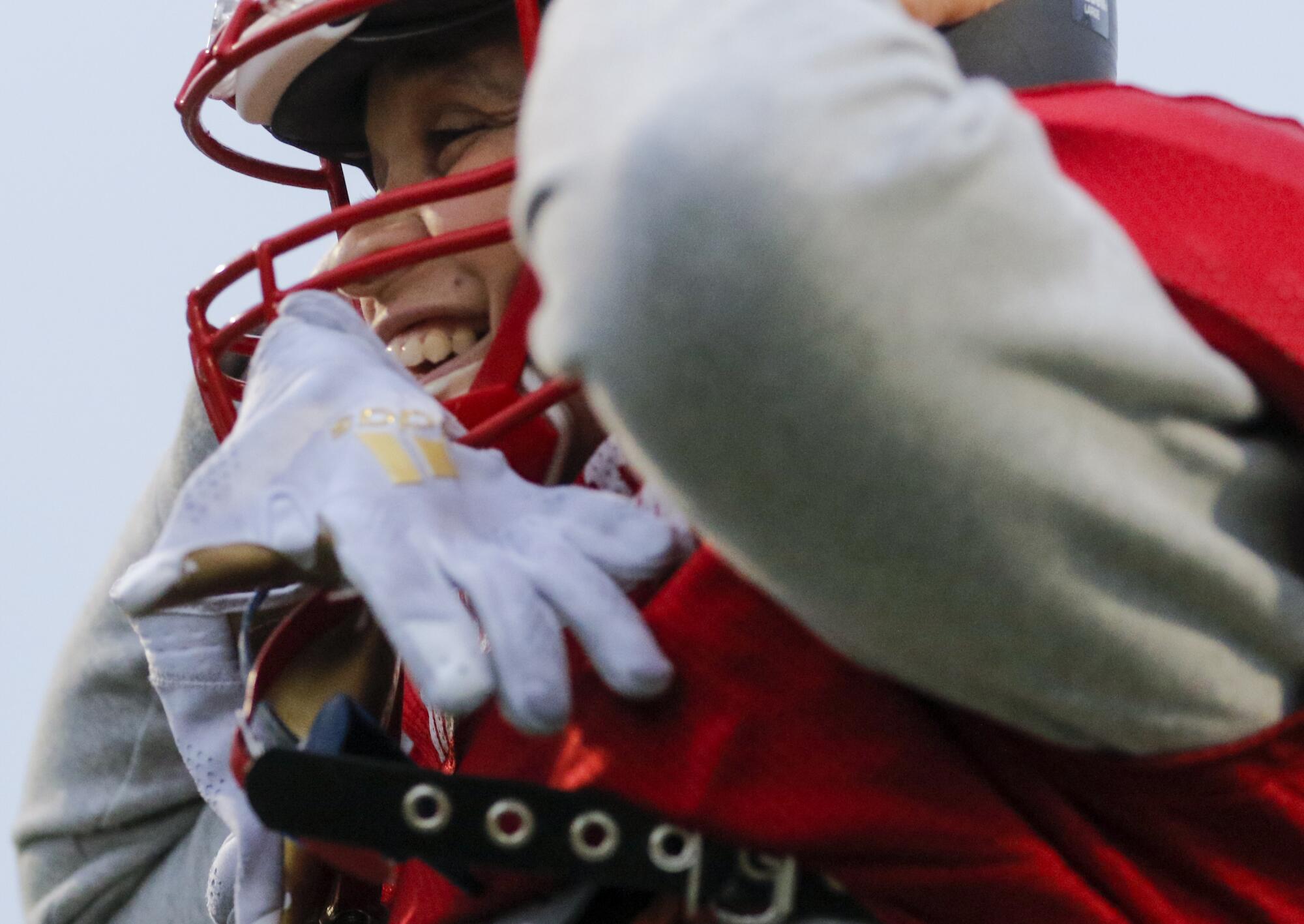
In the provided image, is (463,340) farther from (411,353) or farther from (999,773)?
(999,773)

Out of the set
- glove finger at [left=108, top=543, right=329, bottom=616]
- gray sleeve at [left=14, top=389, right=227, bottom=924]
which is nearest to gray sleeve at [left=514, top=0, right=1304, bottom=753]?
glove finger at [left=108, top=543, right=329, bottom=616]

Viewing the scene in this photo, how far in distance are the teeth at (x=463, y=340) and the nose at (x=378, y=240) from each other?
0.05 meters

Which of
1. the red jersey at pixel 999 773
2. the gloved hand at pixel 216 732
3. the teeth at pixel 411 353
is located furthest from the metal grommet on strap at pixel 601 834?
the teeth at pixel 411 353

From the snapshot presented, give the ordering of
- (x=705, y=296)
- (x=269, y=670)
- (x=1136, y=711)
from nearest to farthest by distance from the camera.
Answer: (x=705, y=296) < (x=1136, y=711) < (x=269, y=670)

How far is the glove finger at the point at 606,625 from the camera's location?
1.72 ft

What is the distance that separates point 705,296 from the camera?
1.12 feet

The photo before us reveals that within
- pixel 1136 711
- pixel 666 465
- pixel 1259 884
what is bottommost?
pixel 1259 884

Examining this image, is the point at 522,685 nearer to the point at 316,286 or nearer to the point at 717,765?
the point at 717,765

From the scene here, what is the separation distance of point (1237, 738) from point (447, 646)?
0.87 ft

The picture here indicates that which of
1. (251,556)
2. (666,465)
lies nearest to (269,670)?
(251,556)

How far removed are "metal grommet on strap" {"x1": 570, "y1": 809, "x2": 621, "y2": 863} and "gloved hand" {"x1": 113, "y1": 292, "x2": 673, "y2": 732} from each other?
0.19ft

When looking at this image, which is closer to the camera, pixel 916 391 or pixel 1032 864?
pixel 916 391

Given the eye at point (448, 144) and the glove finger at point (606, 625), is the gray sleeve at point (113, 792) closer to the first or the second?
the eye at point (448, 144)

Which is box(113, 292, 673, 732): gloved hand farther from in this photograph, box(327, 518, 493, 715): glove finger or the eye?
the eye
